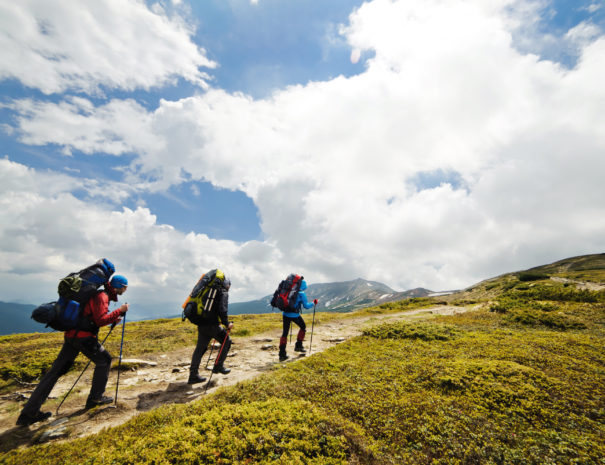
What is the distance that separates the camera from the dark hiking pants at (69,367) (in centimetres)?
701

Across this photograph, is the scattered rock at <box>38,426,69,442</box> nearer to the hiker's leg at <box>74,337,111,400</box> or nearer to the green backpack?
the hiker's leg at <box>74,337,111,400</box>

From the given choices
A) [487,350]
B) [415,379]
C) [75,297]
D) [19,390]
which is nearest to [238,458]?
[415,379]

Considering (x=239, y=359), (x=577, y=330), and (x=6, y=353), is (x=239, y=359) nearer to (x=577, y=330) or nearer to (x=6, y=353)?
(x=6, y=353)

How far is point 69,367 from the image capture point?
7441 mm

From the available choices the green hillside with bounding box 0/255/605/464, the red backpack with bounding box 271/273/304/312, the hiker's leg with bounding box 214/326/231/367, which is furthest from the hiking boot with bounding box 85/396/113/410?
the red backpack with bounding box 271/273/304/312

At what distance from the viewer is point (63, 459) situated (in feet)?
16.9

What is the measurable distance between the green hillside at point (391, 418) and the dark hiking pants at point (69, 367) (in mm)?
1645

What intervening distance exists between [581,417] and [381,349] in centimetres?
658

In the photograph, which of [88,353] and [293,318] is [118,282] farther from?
[293,318]

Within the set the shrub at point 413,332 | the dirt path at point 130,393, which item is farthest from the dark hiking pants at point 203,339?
the shrub at point 413,332

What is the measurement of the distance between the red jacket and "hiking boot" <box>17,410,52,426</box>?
206 cm

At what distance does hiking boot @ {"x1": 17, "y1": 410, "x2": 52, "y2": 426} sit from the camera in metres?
6.89

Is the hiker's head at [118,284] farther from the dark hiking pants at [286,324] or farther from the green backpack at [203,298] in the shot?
the dark hiking pants at [286,324]

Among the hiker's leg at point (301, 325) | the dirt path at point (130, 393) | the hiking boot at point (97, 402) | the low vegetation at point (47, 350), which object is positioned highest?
the hiker's leg at point (301, 325)
